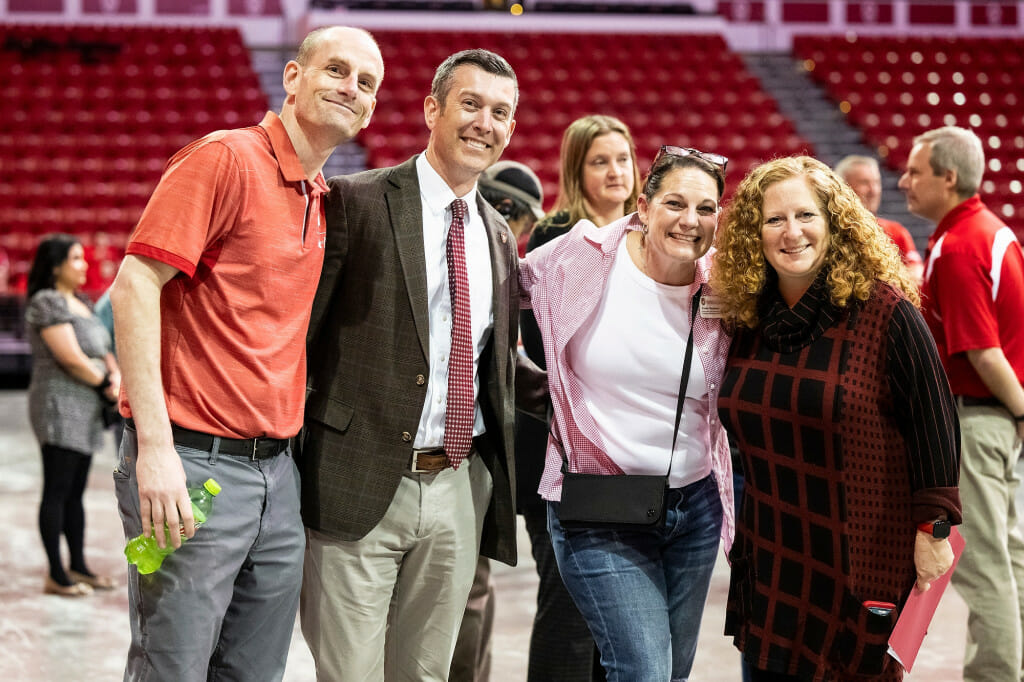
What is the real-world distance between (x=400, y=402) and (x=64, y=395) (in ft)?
9.14

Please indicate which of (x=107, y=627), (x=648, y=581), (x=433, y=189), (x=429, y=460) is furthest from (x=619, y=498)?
(x=107, y=627)

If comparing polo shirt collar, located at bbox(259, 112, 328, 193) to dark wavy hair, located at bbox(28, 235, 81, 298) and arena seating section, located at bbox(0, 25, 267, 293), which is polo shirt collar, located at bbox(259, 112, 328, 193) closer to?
A: dark wavy hair, located at bbox(28, 235, 81, 298)

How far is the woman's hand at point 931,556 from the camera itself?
1.92m

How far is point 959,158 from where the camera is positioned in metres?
3.14

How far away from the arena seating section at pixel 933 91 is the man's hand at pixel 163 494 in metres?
10.9

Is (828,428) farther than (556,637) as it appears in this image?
No

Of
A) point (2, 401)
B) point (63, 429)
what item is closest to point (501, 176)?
point (63, 429)

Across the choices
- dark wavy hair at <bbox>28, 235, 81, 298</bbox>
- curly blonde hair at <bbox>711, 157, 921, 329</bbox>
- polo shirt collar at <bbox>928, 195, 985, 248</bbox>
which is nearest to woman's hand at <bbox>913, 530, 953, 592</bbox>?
curly blonde hair at <bbox>711, 157, 921, 329</bbox>

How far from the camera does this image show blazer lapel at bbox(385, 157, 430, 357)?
205 cm

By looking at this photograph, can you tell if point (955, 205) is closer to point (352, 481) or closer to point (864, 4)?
point (352, 481)

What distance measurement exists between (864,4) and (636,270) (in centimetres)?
1376

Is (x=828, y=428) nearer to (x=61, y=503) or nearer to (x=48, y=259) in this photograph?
(x=61, y=503)

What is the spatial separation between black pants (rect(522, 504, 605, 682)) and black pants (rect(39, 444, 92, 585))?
Result: 2.44 metres

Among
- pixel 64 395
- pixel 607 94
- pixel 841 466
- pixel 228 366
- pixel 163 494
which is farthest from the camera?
pixel 607 94
